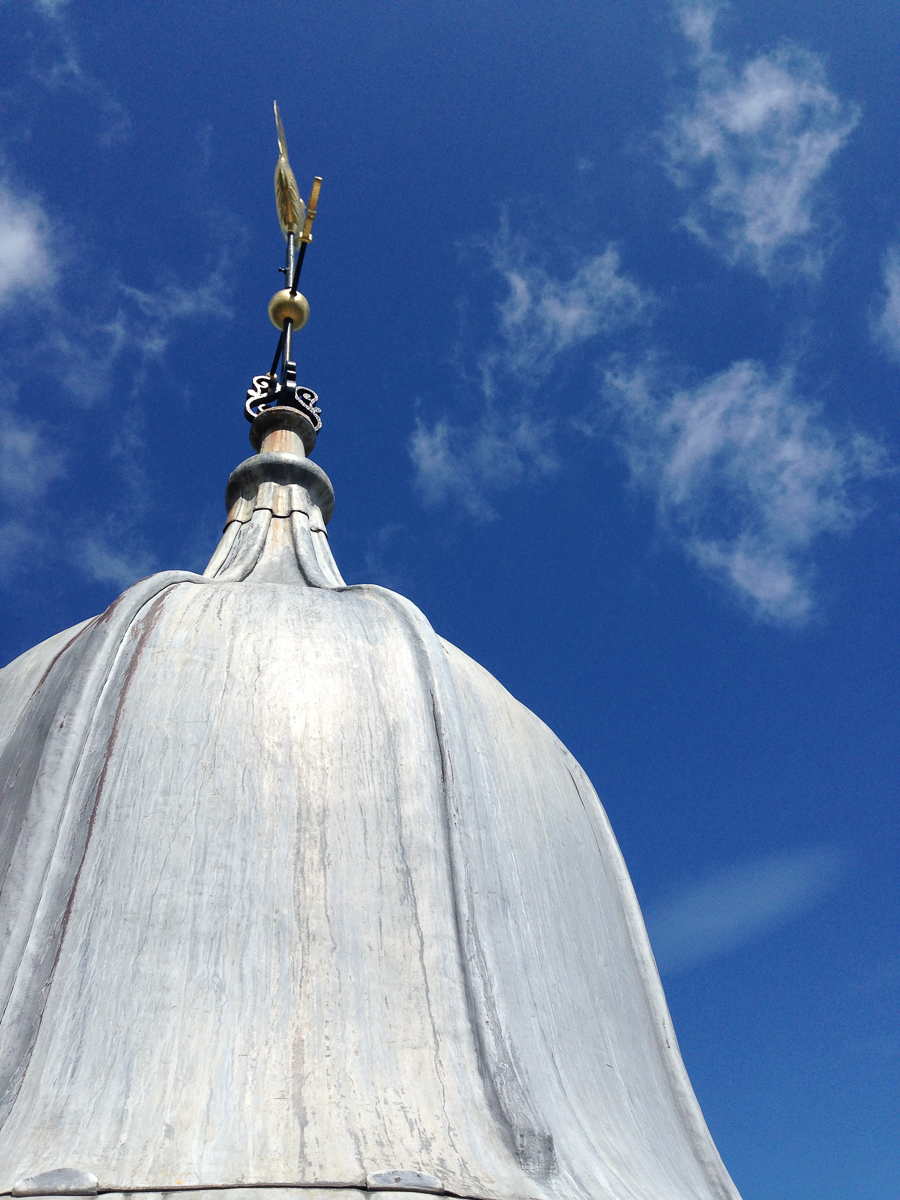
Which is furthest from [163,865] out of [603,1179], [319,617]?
[603,1179]

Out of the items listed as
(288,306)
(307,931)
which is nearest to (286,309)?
(288,306)

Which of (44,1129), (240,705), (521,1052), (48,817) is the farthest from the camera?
(240,705)

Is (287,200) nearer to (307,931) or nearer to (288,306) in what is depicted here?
(288,306)

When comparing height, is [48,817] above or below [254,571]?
below

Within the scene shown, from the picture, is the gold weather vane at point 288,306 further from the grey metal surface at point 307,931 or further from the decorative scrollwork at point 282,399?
Result: the grey metal surface at point 307,931

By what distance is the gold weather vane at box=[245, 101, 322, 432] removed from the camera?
838cm

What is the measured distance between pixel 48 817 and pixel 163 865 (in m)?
0.52

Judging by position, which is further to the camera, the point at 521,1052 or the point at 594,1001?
the point at 594,1001

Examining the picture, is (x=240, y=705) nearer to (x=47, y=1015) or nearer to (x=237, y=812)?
(x=237, y=812)

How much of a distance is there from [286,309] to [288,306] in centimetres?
3

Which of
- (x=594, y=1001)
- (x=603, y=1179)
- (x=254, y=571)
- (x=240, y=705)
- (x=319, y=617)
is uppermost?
(x=254, y=571)

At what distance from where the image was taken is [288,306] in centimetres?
912

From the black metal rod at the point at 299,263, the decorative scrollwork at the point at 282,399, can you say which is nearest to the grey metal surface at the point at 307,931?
the decorative scrollwork at the point at 282,399

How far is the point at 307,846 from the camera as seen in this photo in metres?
3.92
